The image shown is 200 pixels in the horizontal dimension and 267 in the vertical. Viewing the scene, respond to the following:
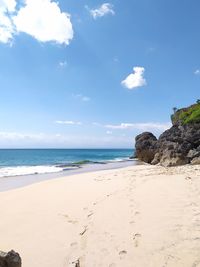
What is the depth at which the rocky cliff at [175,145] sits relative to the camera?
1064 inches

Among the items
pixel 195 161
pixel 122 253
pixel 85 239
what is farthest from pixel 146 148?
pixel 122 253

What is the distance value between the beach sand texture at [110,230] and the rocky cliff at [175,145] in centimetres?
1581

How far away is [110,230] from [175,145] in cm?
2325

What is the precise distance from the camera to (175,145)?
96.7 feet

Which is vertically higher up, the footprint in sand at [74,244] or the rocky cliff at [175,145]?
the rocky cliff at [175,145]

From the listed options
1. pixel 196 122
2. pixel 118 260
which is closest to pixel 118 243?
pixel 118 260

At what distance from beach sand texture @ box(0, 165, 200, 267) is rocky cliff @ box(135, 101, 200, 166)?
51.9 ft

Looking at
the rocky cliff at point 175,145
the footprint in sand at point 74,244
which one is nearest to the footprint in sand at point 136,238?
the footprint in sand at point 74,244

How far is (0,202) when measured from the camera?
1234 cm

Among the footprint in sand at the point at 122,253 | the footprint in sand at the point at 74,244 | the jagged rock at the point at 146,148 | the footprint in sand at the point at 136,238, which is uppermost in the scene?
the jagged rock at the point at 146,148

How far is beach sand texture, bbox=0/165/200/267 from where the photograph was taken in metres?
5.83

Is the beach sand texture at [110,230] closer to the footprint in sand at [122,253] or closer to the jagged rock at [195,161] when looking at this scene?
the footprint in sand at [122,253]

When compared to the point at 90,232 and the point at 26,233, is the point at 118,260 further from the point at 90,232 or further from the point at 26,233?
the point at 26,233

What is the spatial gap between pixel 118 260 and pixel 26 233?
290 centimetres
